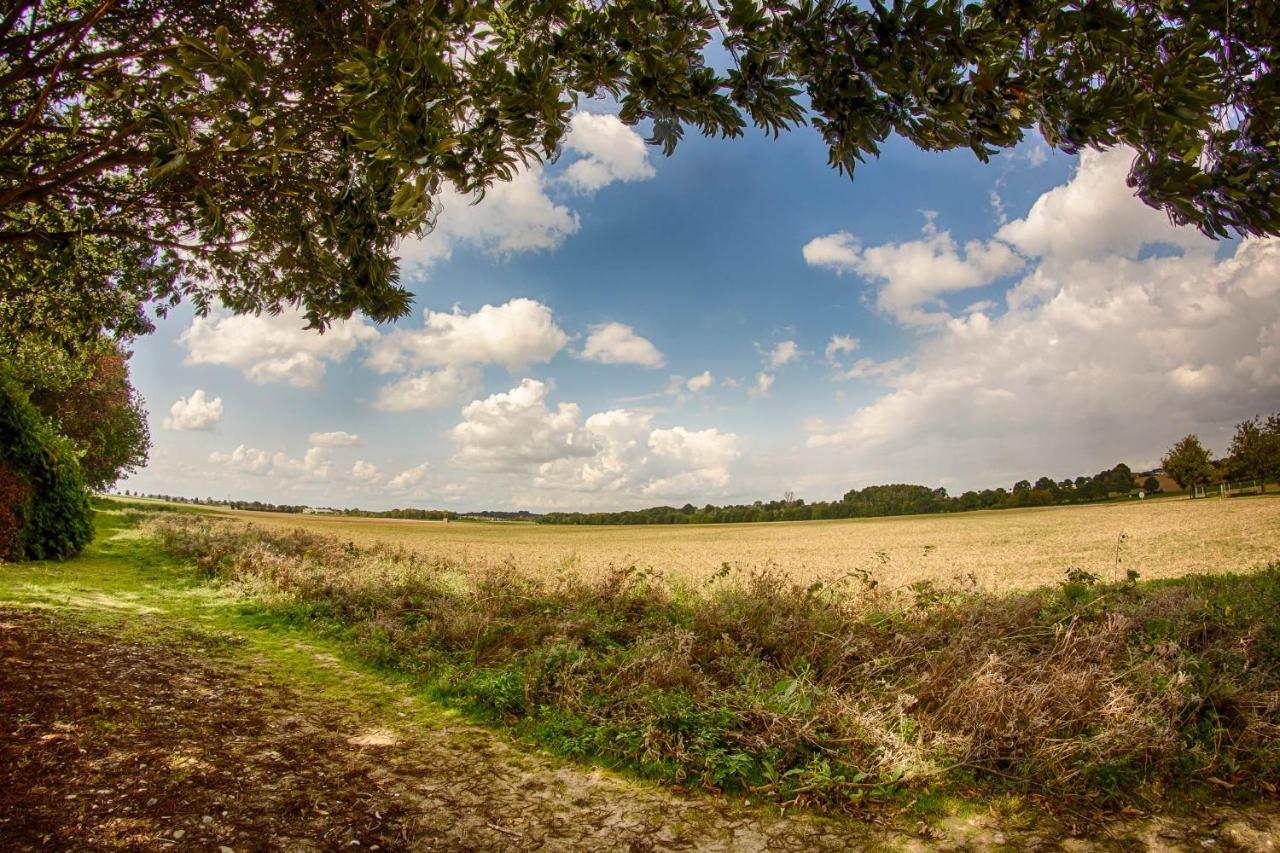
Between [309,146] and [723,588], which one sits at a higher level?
[309,146]

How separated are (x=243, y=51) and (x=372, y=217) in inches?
45.4

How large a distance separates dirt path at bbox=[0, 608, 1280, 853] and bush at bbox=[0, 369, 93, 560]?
13.1 m

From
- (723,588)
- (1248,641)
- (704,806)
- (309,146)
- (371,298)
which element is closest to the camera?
(704,806)

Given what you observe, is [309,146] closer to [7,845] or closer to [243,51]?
[243,51]

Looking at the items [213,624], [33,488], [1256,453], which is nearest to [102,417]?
[33,488]

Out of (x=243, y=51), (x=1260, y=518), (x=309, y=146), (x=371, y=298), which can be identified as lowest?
(x=1260, y=518)

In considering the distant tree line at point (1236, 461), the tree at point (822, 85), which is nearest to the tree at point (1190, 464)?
the distant tree line at point (1236, 461)

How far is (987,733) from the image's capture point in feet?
16.5

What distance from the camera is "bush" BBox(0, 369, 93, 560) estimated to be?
1512 centimetres

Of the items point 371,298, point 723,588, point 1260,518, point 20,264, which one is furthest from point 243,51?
point 1260,518

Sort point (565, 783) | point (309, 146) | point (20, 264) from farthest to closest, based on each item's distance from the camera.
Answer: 1. point (20, 264)
2. point (309, 146)
3. point (565, 783)

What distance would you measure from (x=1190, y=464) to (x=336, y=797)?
100m

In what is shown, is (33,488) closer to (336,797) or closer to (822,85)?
(336,797)

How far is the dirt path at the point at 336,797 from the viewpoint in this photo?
3883mm
